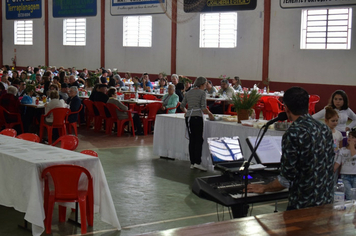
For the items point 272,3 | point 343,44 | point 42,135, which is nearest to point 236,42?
point 272,3

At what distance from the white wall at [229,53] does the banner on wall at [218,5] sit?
210 mm

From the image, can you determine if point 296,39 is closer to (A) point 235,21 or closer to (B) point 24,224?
(A) point 235,21

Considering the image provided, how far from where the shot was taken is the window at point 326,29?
14547 millimetres

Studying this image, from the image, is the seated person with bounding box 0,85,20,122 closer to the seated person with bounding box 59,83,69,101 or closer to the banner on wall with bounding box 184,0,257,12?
the seated person with bounding box 59,83,69,101

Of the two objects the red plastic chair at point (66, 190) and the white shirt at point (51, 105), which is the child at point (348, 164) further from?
the white shirt at point (51, 105)

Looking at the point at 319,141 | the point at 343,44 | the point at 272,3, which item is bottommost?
the point at 319,141

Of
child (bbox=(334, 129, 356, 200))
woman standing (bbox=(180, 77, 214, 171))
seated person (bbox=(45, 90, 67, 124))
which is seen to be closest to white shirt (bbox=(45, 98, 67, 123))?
seated person (bbox=(45, 90, 67, 124))

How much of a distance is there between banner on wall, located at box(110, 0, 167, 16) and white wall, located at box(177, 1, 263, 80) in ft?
4.56

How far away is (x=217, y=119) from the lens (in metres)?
7.76

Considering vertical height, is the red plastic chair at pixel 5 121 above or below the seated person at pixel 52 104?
below

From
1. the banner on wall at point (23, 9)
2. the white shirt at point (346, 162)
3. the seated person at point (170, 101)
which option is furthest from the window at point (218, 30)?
the white shirt at point (346, 162)

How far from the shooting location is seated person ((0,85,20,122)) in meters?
9.95

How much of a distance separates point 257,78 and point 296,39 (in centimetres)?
181

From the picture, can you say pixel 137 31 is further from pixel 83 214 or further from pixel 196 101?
pixel 83 214
